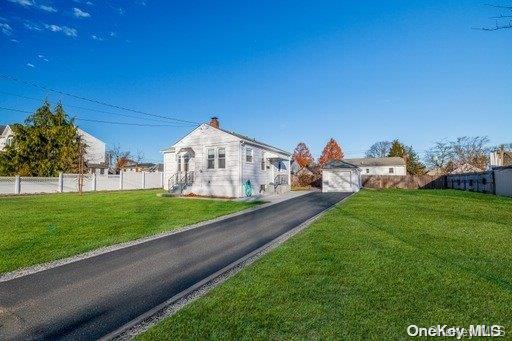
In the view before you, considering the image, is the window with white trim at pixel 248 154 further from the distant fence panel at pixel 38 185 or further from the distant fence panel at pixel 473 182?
the distant fence panel at pixel 473 182

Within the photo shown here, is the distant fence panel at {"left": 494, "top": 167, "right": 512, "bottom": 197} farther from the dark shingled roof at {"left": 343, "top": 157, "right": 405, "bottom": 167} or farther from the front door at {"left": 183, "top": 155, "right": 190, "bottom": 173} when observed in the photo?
the dark shingled roof at {"left": 343, "top": 157, "right": 405, "bottom": 167}

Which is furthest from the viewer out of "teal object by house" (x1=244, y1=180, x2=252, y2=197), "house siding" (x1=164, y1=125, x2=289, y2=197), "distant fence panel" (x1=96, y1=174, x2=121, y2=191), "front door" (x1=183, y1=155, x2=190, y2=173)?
"distant fence panel" (x1=96, y1=174, x2=121, y2=191)

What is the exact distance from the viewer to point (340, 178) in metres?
34.7

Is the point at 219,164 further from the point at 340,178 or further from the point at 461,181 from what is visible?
the point at 461,181

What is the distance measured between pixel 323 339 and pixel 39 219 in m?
14.1

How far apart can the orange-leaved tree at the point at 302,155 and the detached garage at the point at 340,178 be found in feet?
135

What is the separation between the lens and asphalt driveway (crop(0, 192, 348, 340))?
4.34m

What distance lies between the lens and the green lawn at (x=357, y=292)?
385 cm

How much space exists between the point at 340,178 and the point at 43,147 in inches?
1301

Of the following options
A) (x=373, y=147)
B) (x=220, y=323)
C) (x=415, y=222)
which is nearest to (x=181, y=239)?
(x=220, y=323)

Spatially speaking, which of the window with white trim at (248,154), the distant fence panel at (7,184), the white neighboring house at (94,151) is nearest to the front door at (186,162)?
the window with white trim at (248,154)

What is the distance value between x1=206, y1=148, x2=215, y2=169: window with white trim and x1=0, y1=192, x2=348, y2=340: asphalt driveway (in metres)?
16.8

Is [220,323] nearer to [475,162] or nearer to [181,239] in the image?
[181,239]

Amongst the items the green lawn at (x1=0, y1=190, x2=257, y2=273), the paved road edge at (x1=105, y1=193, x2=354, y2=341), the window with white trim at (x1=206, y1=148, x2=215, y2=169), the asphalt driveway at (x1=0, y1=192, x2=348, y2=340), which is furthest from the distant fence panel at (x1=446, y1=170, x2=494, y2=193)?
the paved road edge at (x1=105, y1=193, x2=354, y2=341)
